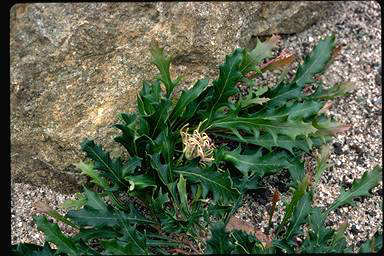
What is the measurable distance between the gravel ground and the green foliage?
0.30 ft

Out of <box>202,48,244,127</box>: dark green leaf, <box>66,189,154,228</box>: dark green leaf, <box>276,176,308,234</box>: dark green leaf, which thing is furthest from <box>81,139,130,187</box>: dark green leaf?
<box>276,176,308,234</box>: dark green leaf

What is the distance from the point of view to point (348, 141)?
116 inches

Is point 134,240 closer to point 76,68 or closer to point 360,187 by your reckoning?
point 76,68

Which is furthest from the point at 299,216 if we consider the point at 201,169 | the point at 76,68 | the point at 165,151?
the point at 76,68

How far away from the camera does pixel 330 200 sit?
108 inches

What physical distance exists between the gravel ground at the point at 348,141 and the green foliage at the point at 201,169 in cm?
9

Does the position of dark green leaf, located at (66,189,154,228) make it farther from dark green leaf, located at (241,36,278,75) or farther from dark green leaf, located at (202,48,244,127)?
dark green leaf, located at (241,36,278,75)

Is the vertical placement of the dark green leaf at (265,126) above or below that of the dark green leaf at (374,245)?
above

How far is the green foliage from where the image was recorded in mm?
2412

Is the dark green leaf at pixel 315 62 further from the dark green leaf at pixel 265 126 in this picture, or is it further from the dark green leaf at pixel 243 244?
the dark green leaf at pixel 243 244

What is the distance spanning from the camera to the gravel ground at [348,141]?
269 cm

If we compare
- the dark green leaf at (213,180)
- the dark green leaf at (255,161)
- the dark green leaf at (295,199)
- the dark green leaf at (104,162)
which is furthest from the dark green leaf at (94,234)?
the dark green leaf at (295,199)

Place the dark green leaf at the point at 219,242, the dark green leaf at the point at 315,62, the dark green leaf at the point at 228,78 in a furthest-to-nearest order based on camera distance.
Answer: the dark green leaf at the point at 315,62
the dark green leaf at the point at 228,78
the dark green leaf at the point at 219,242

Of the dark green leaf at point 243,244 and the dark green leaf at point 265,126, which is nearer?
the dark green leaf at point 243,244
